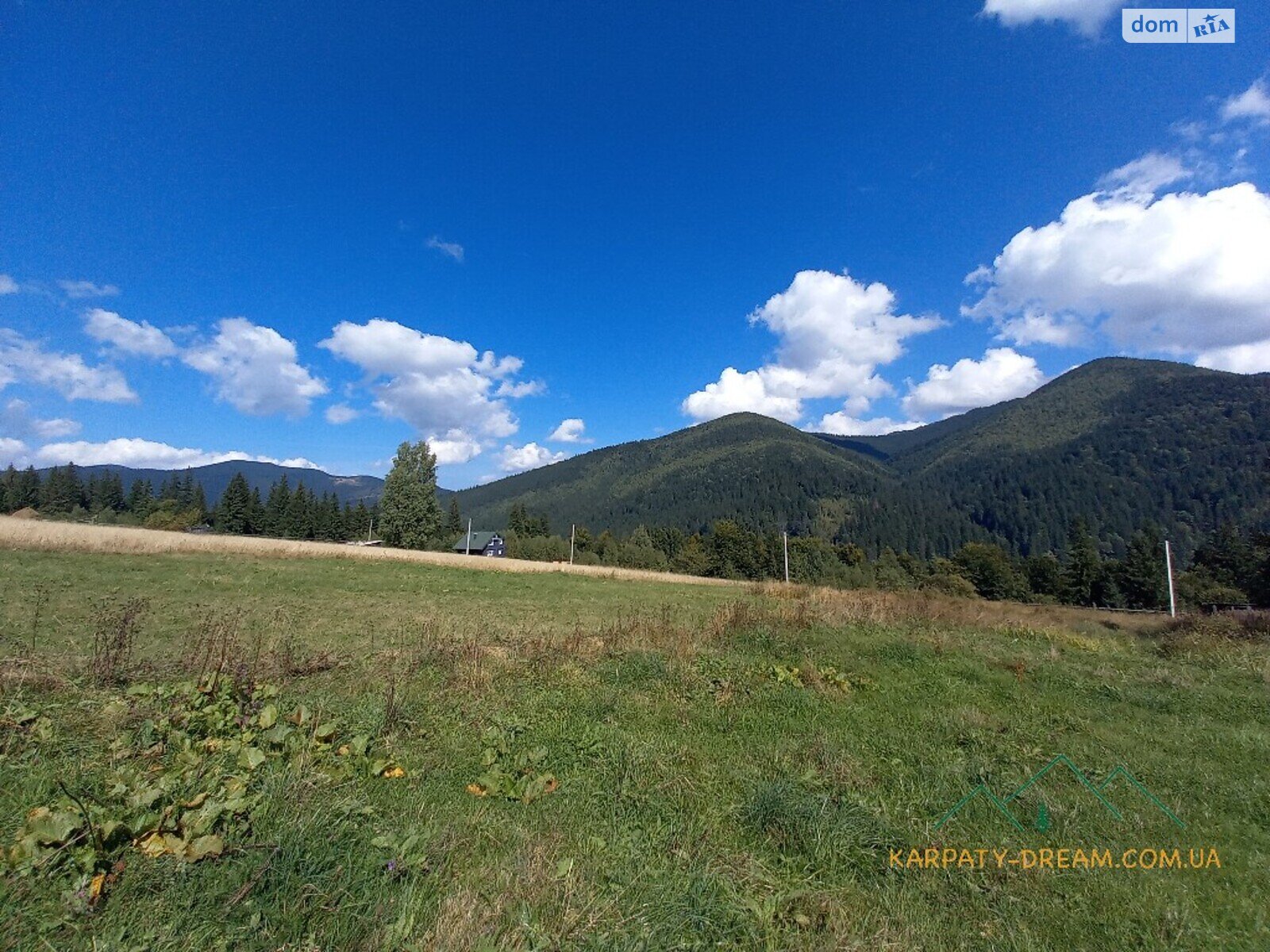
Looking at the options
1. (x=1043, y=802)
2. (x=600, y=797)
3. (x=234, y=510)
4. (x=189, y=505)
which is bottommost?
(x=1043, y=802)

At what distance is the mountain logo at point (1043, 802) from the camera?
15.5ft

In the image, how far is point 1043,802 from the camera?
194 inches

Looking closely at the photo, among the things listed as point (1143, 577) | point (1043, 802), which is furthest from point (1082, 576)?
point (1043, 802)

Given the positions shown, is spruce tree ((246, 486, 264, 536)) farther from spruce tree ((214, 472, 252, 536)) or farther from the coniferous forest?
the coniferous forest

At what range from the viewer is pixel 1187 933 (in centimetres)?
343

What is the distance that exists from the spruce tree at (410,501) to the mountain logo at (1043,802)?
234 ft

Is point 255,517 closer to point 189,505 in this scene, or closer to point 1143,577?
point 189,505

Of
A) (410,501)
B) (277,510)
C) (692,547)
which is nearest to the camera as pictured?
(410,501)

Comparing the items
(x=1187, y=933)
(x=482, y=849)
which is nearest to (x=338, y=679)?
(x=482, y=849)

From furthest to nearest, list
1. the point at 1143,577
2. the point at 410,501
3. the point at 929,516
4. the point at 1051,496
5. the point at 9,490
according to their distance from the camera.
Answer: the point at 1051,496 < the point at 929,516 < the point at 9,490 < the point at 410,501 < the point at 1143,577

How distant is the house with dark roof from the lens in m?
78.7

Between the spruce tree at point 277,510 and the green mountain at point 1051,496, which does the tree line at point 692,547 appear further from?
the green mountain at point 1051,496

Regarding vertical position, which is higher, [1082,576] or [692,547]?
[692,547]

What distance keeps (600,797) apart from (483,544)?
81.3m
